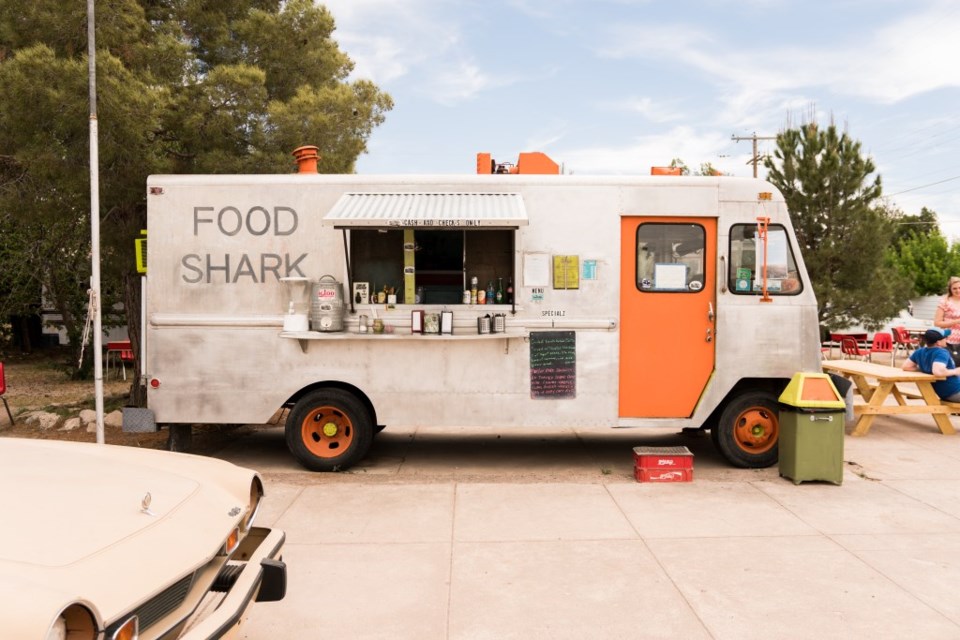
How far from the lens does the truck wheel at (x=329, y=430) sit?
7027mm

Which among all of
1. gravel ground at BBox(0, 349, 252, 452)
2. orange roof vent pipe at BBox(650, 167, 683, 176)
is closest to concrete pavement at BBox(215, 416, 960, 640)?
gravel ground at BBox(0, 349, 252, 452)

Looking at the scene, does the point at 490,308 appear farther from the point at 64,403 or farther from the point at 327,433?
the point at 64,403

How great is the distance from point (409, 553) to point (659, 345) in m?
3.31

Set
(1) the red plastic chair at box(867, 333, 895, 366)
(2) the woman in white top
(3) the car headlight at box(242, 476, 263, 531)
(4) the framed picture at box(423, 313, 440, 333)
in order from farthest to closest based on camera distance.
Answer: (1) the red plastic chair at box(867, 333, 895, 366) < (2) the woman in white top < (4) the framed picture at box(423, 313, 440, 333) < (3) the car headlight at box(242, 476, 263, 531)

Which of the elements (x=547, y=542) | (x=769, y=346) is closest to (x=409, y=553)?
(x=547, y=542)

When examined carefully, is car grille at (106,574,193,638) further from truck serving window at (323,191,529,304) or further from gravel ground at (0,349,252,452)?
gravel ground at (0,349,252,452)

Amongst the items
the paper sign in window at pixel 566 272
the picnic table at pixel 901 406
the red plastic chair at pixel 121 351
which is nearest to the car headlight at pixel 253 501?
the paper sign in window at pixel 566 272

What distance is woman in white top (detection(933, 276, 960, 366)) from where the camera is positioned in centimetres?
961

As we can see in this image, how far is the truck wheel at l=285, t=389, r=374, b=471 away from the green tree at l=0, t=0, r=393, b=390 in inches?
138

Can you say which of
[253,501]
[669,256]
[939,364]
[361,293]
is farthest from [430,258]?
[939,364]

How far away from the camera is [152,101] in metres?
7.59

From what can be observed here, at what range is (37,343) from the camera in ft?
73.2

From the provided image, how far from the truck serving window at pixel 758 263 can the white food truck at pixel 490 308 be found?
1 cm

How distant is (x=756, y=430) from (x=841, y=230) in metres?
9.65
